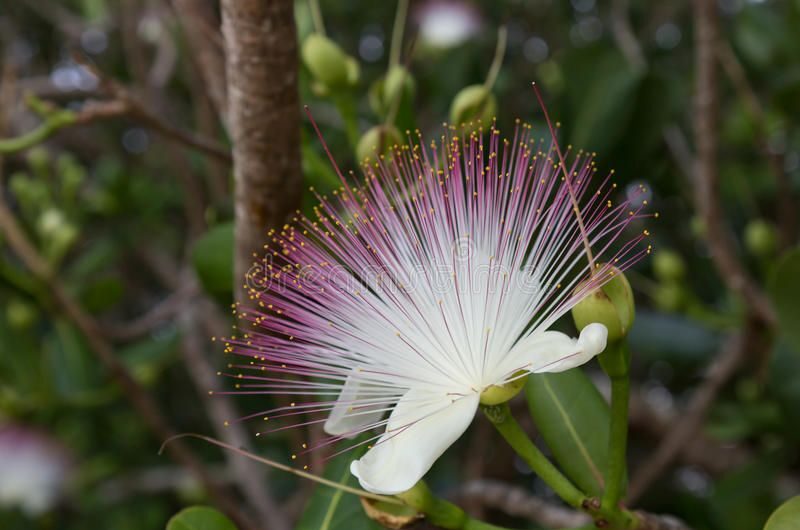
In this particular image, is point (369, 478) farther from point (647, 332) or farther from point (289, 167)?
point (647, 332)

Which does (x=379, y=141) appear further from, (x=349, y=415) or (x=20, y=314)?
(x=20, y=314)

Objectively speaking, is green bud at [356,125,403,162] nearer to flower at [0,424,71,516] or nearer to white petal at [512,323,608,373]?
white petal at [512,323,608,373]

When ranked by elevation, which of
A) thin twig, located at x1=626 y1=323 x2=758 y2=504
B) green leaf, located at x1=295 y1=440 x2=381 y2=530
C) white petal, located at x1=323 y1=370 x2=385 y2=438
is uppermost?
white petal, located at x1=323 y1=370 x2=385 y2=438

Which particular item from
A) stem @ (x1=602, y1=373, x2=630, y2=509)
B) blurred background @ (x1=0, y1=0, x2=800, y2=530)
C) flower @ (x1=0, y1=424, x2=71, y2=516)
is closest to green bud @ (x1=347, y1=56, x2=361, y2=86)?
blurred background @ (x1=0, y1=0, x2=800, y2=530)

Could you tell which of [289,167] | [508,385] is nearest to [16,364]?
[289,167]

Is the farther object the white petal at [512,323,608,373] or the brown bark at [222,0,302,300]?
the brown bark at [222,0,302,300]
